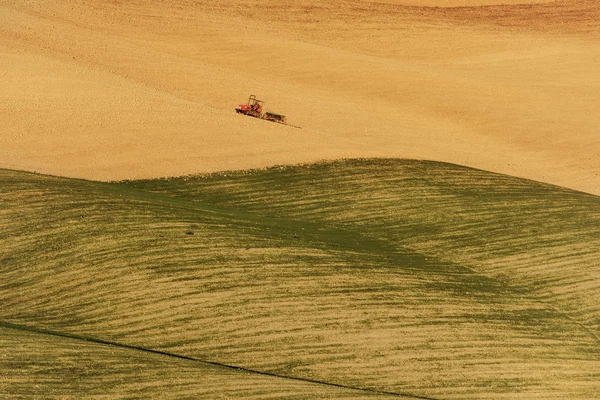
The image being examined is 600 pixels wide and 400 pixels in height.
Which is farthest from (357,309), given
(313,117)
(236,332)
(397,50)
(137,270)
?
(397,50)

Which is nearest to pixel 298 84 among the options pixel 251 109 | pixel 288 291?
pixel 251 109

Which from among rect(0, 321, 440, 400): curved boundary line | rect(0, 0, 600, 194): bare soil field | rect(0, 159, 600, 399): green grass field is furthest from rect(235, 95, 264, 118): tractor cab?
rect(0, 321, 440, 400): curved boundary line

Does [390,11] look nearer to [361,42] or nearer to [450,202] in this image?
[361,42]

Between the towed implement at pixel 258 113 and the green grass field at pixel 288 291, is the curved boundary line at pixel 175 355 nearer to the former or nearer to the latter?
the green grass field at pixel 288 291

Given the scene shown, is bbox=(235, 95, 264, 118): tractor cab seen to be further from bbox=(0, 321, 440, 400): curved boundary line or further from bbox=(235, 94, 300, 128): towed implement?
bbox=(0, 321, 440, 400): curved boundary line

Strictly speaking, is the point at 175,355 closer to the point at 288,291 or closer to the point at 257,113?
the point at 288,291

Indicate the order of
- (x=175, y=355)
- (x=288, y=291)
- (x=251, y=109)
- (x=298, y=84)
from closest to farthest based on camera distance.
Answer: (x=175, y=355) → (x=288, y=291) → (x=251, y=109) → (x=298, y=84)

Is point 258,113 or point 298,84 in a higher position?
point 298,84

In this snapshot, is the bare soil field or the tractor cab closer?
the bare soil field
